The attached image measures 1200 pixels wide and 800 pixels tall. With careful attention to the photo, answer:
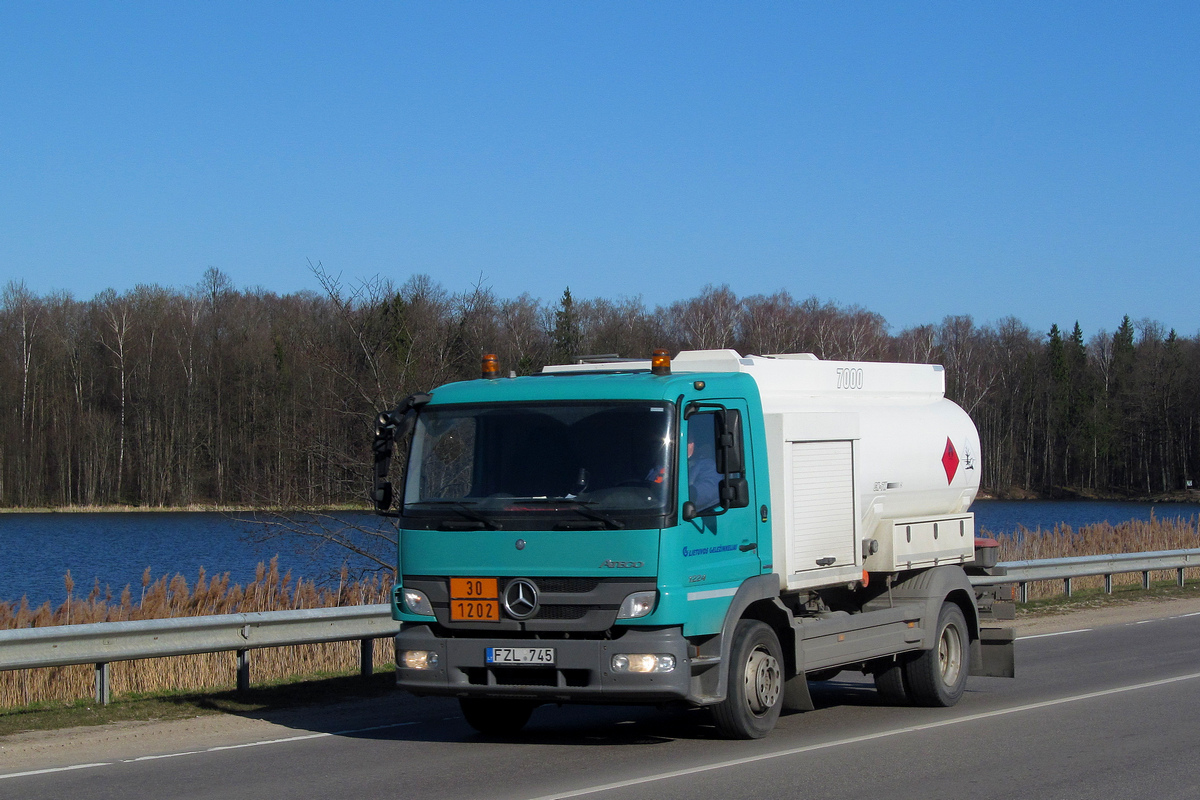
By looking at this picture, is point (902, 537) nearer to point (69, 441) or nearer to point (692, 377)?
point (692, 377)

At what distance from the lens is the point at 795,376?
10891 millimetres

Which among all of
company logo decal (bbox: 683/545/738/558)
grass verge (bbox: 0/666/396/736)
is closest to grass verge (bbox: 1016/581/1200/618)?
grass verge (bbox: 0/666/396/736)

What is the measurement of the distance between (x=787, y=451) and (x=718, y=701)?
2.08 metres

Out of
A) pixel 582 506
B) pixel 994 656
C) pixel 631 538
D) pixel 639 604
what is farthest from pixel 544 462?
pixel 994 656

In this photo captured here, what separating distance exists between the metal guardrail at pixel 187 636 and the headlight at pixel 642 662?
480 cm

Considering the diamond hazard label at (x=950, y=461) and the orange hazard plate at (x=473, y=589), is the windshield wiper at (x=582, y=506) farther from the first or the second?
the diamond hazard label at (x=950, y=461)

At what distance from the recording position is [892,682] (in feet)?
37.9

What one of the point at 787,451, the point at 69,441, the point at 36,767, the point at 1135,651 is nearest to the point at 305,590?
the point at 36,767

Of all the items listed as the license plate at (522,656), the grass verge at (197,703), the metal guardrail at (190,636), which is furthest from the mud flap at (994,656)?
the grass verge at (197,703)

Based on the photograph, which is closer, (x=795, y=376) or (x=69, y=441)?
(x=795, y=376)

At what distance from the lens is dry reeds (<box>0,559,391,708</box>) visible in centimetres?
1204

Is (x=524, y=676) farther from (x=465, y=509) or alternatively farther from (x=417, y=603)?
(x=465, y=509)

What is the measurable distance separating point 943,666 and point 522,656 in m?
4.80

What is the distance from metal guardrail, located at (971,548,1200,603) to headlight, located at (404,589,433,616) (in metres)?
12.6
